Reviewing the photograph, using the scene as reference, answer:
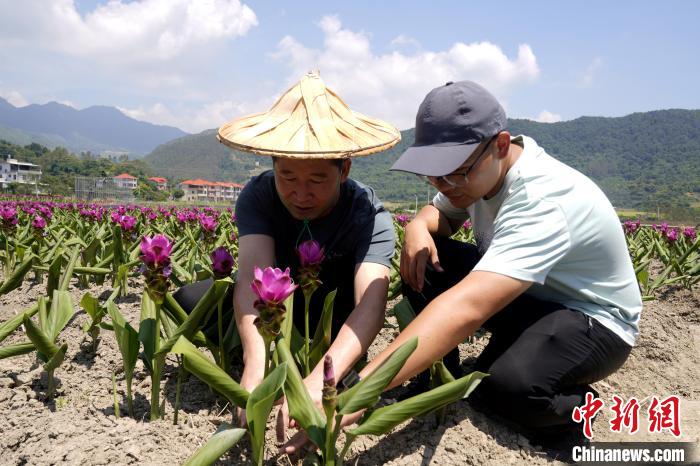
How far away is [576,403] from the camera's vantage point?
7.46 ft

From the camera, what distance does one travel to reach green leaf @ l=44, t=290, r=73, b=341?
244cm

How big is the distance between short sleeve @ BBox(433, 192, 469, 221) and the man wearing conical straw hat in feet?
1.18

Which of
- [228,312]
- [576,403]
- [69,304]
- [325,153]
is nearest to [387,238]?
[325,153]

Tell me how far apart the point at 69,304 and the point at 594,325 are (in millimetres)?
2460

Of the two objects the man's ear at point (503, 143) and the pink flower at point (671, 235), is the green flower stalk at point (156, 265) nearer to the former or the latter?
the man's ear at point (503, 143)

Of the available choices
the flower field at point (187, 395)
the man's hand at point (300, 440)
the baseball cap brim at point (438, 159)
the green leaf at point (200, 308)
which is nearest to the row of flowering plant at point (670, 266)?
the flower field at point (187, 395)

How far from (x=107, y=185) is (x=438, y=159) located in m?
57.2

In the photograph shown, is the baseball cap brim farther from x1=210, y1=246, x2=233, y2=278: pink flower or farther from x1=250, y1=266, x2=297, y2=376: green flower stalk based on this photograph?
x1=210, y1=246, x2=233, y2=278: pink flower

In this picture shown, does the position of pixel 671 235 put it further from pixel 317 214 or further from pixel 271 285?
pixel 271 285

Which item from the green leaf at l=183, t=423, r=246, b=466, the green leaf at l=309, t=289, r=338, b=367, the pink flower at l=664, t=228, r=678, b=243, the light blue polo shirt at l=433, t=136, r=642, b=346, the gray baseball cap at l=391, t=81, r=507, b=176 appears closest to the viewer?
the green leaf at l=183, t=423, r=246, b=466

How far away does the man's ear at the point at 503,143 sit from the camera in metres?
2.15

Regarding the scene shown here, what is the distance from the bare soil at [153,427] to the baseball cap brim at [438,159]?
1.12 meters

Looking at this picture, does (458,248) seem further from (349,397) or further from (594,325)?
(349,397)

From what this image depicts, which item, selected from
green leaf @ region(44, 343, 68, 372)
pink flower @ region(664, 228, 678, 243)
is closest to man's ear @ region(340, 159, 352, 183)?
green leaf @ region(44, 343, 68, 372)
